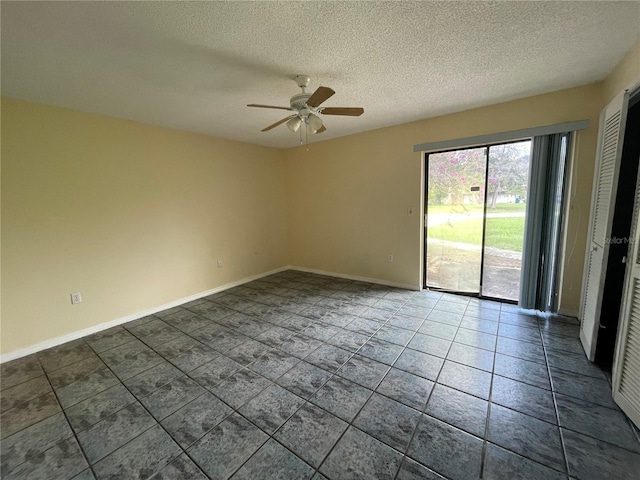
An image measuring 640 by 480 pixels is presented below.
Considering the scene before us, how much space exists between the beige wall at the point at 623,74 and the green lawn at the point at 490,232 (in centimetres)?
137

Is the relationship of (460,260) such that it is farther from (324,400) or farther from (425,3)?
(425,3)

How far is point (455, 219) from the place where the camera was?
3.60 m

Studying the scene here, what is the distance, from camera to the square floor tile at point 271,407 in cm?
164

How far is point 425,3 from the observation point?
1.43 meters

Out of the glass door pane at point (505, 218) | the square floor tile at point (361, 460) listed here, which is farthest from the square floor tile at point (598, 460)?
the glass door pane at point (505, 218)

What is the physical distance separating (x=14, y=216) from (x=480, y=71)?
4.49 m

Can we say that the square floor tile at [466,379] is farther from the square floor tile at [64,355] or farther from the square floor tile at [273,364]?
the square floor tile at [64,355]

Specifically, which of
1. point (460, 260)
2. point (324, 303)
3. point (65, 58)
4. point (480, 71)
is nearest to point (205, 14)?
point (65, 58)

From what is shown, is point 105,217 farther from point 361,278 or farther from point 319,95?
point 361,278

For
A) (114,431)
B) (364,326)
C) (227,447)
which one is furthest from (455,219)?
(114,431)

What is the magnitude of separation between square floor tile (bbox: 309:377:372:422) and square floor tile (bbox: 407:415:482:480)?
1.30 feet

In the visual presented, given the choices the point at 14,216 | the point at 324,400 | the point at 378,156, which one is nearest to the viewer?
the point at 324,400

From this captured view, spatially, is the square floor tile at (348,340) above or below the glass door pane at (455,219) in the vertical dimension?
below

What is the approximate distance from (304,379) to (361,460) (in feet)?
2.46
